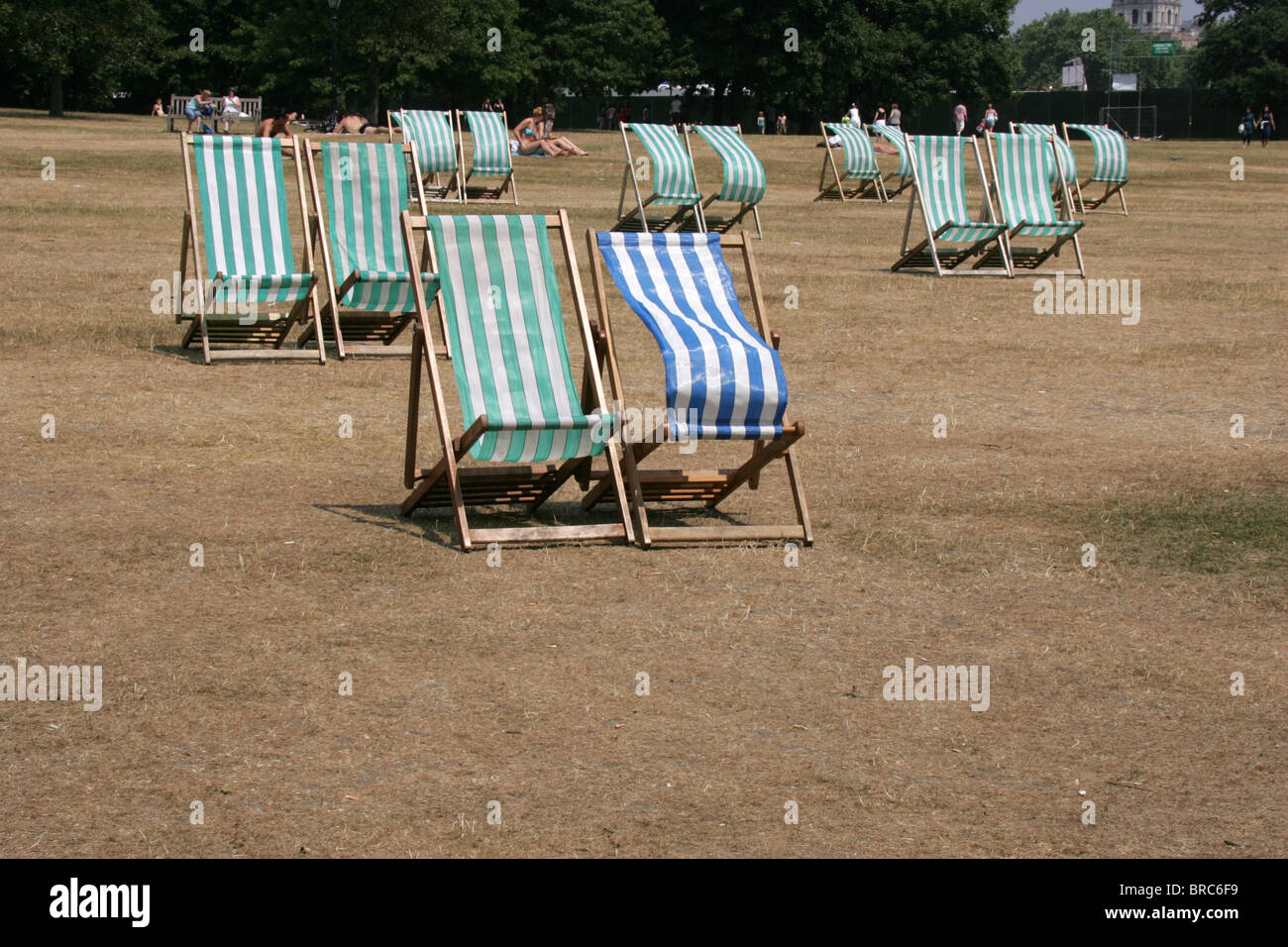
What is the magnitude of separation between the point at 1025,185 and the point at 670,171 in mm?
4349

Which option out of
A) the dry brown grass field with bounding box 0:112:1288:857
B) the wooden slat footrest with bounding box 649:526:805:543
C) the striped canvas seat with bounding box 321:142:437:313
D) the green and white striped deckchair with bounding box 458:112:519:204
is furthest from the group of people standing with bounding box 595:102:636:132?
the wooden slat footrest with bounding box 649:526:805:543

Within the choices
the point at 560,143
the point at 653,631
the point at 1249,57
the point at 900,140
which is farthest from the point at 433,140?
the point at 1249,57

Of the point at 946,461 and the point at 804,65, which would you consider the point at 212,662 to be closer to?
the point at 946,461

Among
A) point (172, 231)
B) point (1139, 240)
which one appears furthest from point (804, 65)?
point (172, 231)

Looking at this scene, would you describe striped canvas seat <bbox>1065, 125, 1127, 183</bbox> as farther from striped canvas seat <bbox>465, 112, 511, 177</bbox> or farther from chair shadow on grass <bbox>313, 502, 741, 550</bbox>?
chair shadow on grass <bbox>313, 502, 741, 550</bbox>

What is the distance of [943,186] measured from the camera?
1528 cm

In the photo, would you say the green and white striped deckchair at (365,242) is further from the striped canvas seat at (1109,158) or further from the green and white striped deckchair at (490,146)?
the striped canvas seat at (1109,158)

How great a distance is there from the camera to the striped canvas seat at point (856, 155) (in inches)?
924

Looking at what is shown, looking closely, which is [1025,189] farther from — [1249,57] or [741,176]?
[1249,57]

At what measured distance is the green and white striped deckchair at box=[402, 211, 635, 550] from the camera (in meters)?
6.14

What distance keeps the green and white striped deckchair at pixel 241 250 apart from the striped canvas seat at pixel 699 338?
3.59m

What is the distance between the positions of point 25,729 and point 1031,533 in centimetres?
396

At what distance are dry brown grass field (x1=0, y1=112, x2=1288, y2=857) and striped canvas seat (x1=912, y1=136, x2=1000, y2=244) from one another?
5.20m

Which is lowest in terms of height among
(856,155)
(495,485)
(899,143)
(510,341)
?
(495,485)
